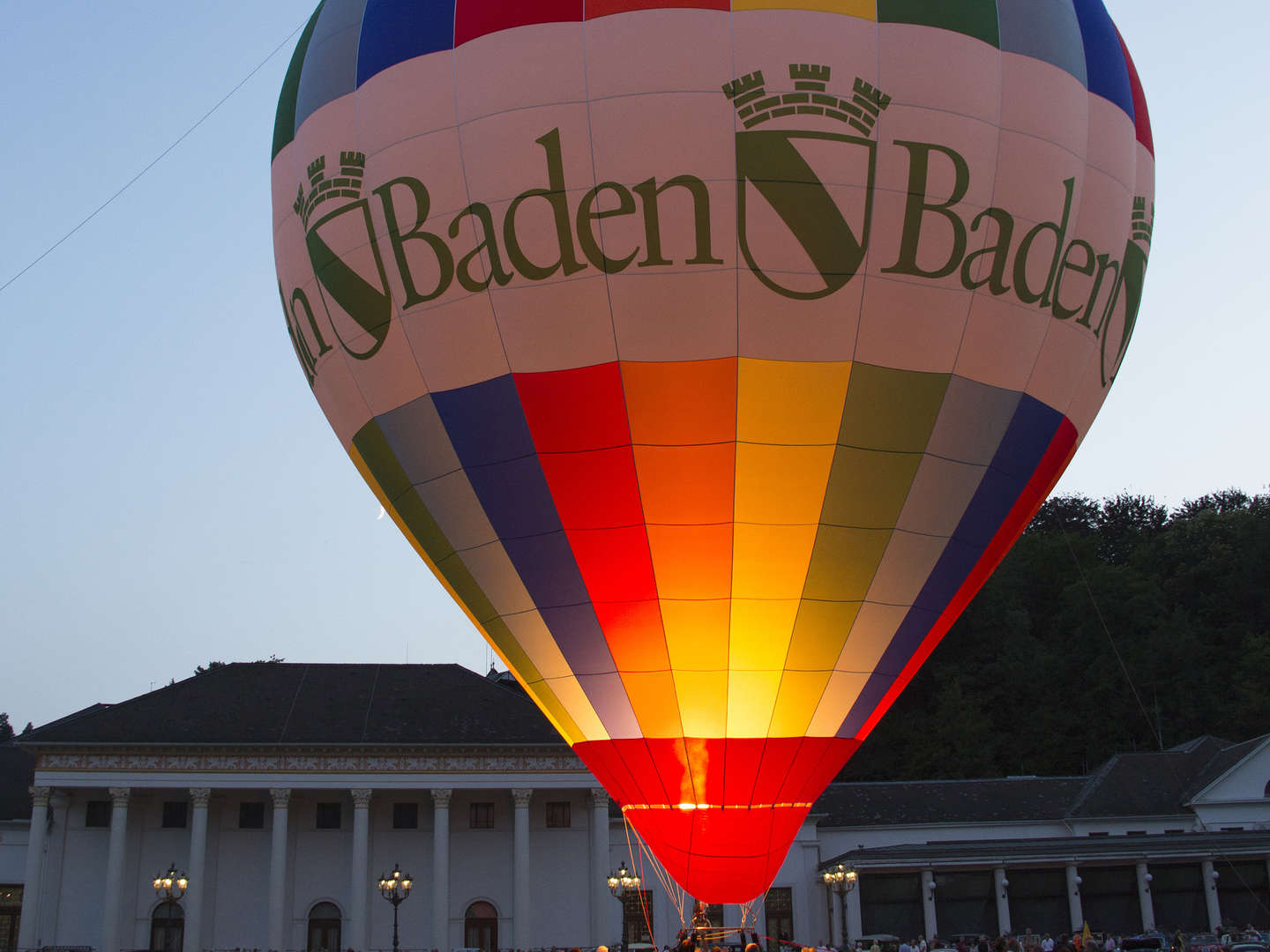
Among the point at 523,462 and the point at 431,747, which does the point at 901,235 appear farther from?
the point at 431,747

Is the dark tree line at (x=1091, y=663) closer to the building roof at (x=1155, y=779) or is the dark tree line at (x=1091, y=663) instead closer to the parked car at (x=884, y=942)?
the building roof at (x=1155, y=779)

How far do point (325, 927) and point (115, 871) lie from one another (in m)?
6.38

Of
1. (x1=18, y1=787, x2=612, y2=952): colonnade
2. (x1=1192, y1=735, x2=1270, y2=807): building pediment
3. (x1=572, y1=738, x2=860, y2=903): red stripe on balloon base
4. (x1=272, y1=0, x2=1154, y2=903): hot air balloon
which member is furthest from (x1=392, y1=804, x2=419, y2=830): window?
(x1=572, y1=738, x2=860, y2=903): red stripe on balloon base

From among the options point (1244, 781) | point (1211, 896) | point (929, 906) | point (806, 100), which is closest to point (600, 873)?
point (929, 906)

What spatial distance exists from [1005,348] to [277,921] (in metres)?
32.1

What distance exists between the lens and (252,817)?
39.4 meters

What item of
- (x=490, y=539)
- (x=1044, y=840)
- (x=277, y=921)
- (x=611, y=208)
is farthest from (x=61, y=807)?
(x=611, y=208)

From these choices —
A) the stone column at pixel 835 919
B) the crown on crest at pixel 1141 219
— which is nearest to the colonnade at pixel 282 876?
the stone column at pixel 835 919

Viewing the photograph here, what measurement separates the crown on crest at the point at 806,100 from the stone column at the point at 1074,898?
29.3 metres

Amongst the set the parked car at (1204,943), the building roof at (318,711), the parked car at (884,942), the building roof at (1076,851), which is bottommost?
the parked car at (884,942)

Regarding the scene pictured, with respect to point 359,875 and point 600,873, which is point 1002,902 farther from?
point 359,875

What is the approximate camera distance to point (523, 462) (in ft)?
36.3

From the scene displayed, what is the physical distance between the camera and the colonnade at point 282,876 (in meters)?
36.4

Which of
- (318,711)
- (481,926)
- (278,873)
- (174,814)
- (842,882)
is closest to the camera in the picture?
(842,882)
